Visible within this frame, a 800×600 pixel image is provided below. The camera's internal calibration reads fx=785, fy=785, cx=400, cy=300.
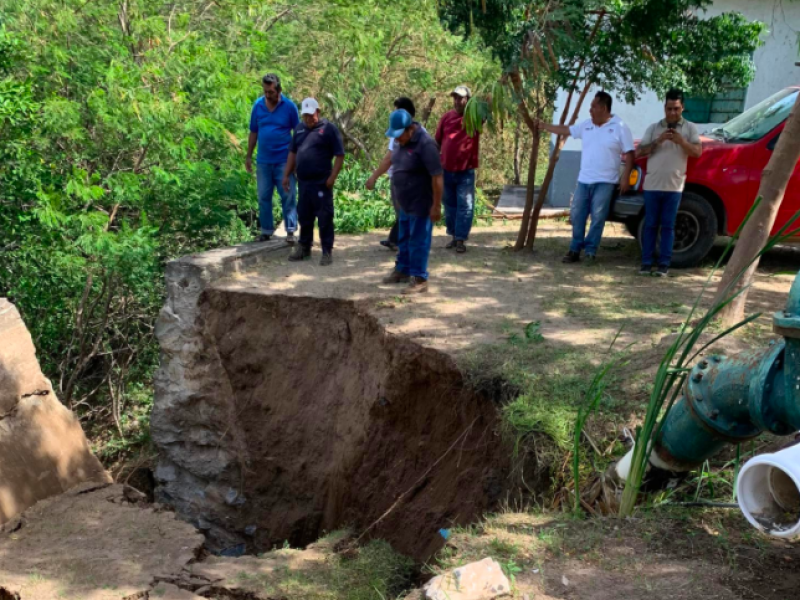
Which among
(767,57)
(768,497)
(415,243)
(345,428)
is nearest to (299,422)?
(345,428)

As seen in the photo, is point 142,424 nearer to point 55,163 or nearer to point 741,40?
point 55,163

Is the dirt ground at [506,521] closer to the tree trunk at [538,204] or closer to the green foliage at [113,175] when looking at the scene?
the tree trunk at [538,204]

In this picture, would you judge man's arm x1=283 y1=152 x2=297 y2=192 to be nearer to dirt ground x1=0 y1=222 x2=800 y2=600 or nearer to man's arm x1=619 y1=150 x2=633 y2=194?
dirt ground x1=0 y1=222 x2=800 y2=600

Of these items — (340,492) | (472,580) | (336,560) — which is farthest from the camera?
(340,492)

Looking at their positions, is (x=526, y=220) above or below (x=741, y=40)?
below

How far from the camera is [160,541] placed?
5.91m

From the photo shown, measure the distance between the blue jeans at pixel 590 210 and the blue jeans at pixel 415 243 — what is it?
2.06 m

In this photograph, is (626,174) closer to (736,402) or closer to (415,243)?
(415,243)

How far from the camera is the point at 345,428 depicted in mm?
7281

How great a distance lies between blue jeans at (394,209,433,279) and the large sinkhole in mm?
737

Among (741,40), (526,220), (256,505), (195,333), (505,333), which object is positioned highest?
(741,40)

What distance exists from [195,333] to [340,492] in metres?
2.26

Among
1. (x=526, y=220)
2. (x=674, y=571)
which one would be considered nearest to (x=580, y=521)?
(x=674, y=571)

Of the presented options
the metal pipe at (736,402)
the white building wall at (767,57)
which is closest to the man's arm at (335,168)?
the metal pipe at (736,402)
